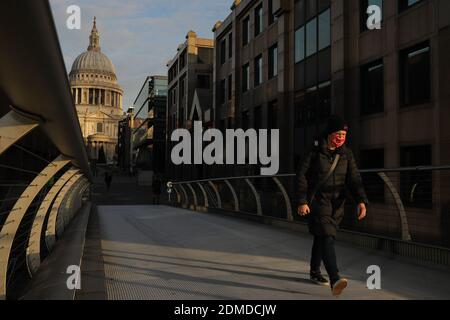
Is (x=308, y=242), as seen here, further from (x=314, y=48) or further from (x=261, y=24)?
(x=261, y=24)

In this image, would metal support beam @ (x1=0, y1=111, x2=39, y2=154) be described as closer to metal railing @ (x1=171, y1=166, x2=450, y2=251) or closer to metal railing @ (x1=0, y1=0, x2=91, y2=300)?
metal railing @ (x1=0, y1=0, x2=91, y2=300)

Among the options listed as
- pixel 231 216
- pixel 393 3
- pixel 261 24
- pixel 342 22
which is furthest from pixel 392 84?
pixel 261 24

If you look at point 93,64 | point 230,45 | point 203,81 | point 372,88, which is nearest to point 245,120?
point 230,45

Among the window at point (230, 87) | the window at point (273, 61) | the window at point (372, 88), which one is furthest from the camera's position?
the window at point (230, 87)

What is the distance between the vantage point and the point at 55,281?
13.6 ft

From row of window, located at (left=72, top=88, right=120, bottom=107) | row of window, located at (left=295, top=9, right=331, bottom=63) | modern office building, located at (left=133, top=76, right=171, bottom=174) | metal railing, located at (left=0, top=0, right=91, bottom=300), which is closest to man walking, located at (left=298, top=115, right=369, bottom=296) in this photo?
metal railing, located at (left=0, top=0, right=91, bottom=300)

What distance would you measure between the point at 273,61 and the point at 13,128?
87.0 feet

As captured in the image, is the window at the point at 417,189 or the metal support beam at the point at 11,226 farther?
the window at the point at 417,189

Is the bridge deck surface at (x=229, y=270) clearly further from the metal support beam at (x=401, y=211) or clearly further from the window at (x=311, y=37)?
the window at (x=311, y=37)

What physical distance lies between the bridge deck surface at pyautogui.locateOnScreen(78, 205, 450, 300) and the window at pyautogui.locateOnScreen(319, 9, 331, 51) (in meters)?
15.2

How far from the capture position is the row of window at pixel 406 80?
52.0 feet

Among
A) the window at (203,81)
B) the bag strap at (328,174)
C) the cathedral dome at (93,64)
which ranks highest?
the cathedral dome at (93,64)

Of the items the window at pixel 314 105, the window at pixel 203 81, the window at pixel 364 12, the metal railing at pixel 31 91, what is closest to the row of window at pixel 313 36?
the window at pixel 314 105
